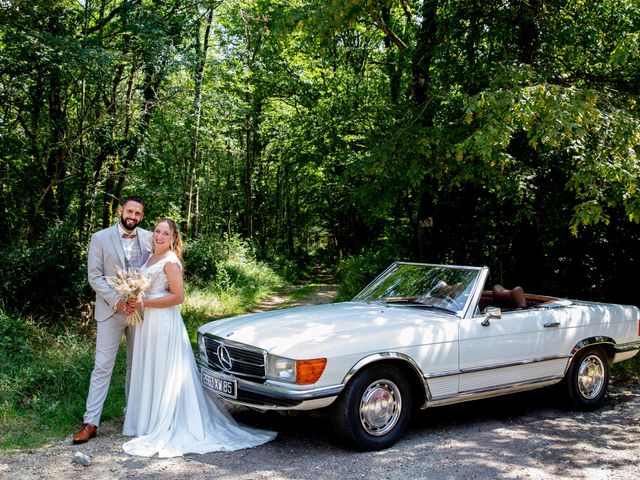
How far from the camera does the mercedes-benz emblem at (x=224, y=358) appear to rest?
5.22 meters

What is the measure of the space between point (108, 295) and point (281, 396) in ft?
6.60

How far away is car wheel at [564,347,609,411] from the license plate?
12.0ft

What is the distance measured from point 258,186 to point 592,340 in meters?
26.7

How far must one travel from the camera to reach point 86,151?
509 inches

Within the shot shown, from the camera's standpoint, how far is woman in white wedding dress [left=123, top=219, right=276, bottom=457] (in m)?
5.26

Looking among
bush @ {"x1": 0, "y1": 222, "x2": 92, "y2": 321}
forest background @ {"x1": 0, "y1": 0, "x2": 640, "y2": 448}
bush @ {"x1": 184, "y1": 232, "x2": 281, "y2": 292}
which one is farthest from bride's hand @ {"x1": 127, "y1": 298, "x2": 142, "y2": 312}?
bush @ {"x1": 184, "y1": 232, "x2": 281, "y2": 292}

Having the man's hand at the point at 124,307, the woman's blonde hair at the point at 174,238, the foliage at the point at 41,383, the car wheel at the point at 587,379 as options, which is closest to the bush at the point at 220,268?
the foliage at the point at 41,383

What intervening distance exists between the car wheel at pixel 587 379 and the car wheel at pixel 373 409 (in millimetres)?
2280

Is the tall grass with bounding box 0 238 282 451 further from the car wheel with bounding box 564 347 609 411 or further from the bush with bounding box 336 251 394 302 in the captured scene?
the car wheel with bounding box 564 347 609 411

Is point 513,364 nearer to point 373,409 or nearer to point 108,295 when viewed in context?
point 373,409

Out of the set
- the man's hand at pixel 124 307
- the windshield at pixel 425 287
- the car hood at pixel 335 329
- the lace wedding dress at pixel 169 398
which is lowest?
the lace wedding dress at pixel 169 398

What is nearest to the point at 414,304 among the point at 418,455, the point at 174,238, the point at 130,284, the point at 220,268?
the point at 418,455

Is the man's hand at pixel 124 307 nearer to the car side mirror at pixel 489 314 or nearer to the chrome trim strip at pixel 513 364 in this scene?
the chrome trim strip at pixel 513 364

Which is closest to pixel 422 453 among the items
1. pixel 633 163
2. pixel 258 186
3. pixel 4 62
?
pixel 633 163
